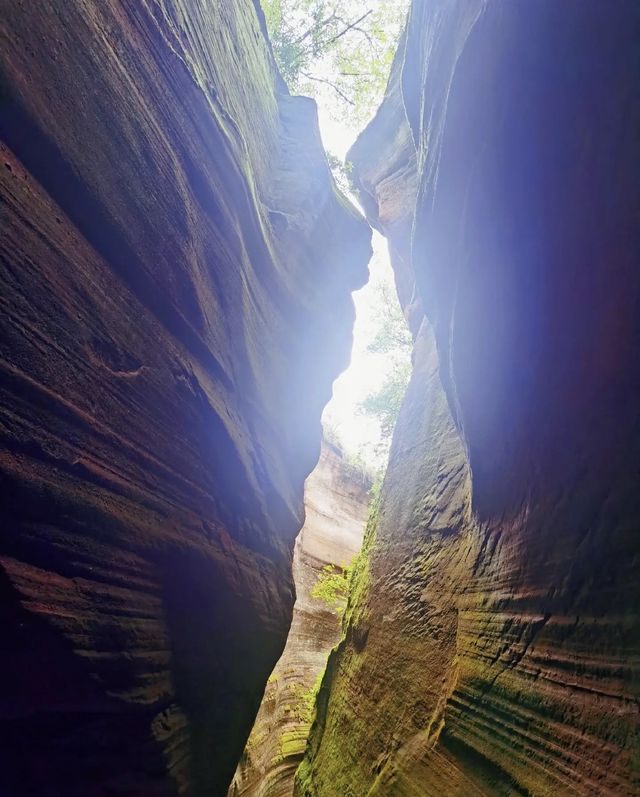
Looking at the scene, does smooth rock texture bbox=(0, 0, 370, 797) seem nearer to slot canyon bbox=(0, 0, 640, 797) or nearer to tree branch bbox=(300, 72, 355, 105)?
slot canyon bbox=(0, 0, 640, 797)

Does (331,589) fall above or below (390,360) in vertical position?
below

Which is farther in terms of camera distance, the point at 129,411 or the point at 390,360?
the point at 390,360

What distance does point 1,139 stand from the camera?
2096 millimetres

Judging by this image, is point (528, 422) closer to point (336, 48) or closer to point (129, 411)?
point (129, 411)

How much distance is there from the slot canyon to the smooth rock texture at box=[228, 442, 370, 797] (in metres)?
4.43

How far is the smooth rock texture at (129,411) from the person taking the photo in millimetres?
2221

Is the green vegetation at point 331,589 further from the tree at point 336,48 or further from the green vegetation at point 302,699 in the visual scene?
the tree at point 336,48

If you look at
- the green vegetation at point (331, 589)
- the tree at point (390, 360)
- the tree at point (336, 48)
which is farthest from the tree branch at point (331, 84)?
the green vegetation at point (331, 589)

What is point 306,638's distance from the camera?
12273mm

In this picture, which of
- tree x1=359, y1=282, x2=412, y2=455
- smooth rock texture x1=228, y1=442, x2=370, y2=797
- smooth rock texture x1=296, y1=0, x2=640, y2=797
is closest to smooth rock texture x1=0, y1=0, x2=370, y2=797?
smooth rock texture x1=296, y1=0, x2=640, y2=797

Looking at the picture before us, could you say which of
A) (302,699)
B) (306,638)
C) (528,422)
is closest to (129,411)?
(528,422)

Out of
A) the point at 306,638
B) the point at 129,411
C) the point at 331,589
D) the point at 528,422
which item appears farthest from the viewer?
the point at 331,589

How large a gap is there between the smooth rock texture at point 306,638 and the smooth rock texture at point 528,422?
4.65m

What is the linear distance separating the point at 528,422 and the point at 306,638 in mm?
11356
